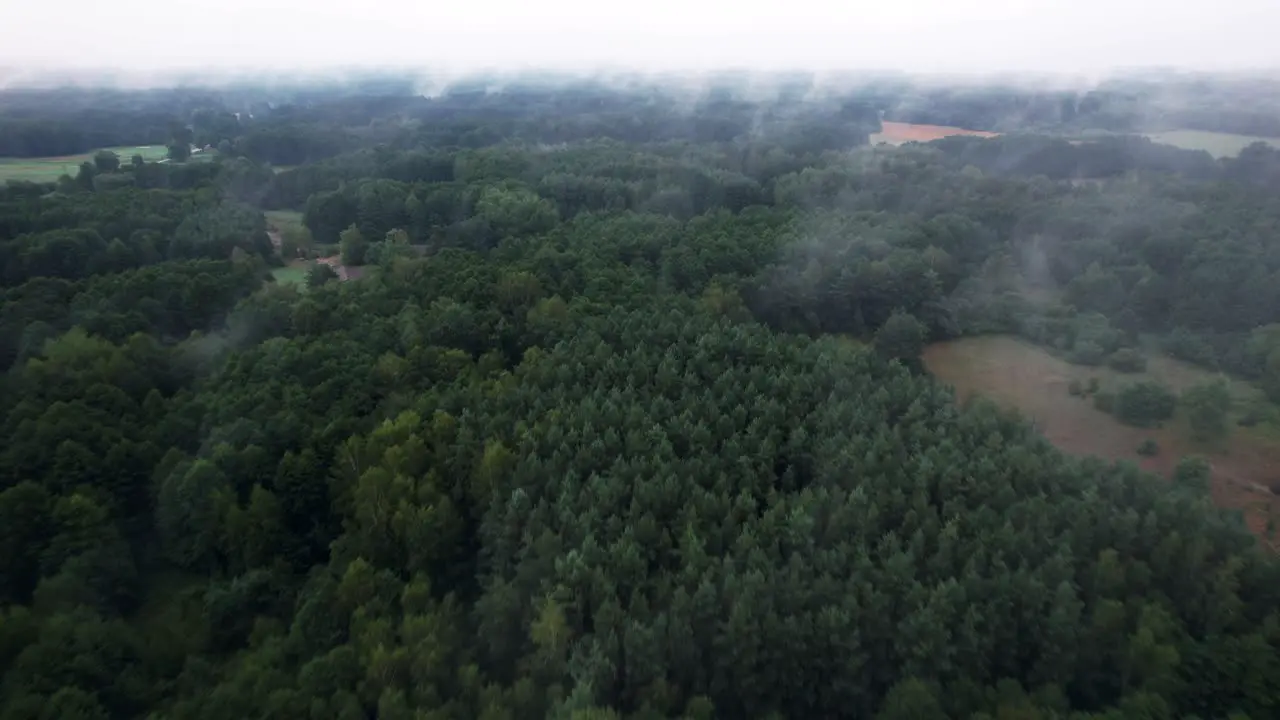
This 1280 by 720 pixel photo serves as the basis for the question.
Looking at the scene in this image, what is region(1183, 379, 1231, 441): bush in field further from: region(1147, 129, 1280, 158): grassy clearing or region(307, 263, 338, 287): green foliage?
region(307, 263, 338, 287): green foliage

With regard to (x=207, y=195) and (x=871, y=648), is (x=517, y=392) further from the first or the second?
(x=207, y=195)

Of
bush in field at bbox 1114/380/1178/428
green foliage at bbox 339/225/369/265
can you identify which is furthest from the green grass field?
bush in field at bbox 1114/380/1178/428

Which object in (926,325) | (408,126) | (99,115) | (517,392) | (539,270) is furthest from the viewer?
(408,126)

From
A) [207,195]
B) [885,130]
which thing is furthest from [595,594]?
[885,130]

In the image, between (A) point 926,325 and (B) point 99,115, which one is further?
(B) point 99,115

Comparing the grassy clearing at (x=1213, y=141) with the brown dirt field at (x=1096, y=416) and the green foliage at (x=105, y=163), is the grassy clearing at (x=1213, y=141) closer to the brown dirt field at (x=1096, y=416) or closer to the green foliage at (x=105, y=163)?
the brown dirt field at (x=1096, y=416)

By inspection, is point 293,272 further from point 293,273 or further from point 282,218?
point 282,218

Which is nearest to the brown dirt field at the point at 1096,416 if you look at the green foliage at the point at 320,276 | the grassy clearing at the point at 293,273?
the green foliage at the point at 320,276
